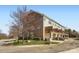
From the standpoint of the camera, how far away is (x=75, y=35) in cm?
270

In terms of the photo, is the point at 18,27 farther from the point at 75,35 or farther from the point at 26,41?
the point at 75,35

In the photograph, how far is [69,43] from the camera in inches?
107

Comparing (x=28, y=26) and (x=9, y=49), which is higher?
(x=28, y=26)
